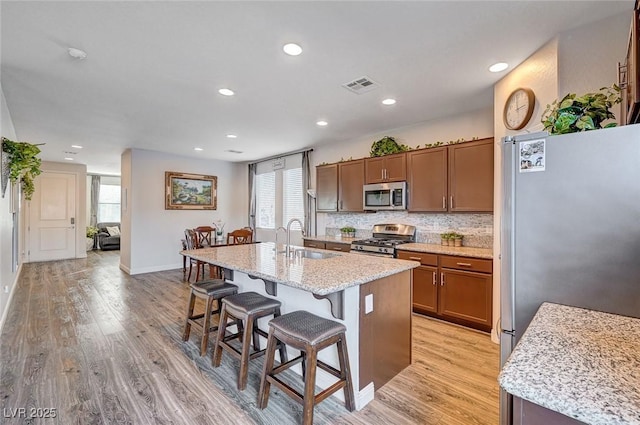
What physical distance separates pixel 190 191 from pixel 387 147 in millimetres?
4859

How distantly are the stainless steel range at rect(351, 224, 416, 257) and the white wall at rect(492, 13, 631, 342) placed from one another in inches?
76.8

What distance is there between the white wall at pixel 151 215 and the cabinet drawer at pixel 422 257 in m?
5.24

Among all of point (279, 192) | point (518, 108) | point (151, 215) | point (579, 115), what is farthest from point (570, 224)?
point (151, 215)

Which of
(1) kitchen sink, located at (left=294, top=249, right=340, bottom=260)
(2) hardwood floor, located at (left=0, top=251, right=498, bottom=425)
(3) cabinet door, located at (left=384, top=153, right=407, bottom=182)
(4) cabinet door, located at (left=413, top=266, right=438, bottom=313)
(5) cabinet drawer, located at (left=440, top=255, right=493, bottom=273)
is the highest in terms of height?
(3) cabinet door, located at (left=384, top=153, right=407, bottom=182)

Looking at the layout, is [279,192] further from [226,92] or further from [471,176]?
[471,176]

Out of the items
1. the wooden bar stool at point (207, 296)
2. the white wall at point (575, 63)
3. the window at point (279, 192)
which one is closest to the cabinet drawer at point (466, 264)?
the white wall at point (575, 63)

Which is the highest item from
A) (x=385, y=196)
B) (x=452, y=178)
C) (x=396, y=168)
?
(x=396, y=168)

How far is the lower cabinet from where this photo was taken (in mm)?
3106

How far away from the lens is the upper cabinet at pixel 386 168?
13.6 ft

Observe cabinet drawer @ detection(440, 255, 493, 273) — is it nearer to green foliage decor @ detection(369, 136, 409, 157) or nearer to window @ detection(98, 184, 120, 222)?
green foliage decor @ detection(369, 136, 409, 157)

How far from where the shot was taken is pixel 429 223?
13.7ft

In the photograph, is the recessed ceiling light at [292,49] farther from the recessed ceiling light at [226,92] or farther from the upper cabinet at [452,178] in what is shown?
the upper cabinet at [452,178]

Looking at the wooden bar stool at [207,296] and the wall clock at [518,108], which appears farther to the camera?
the wooden bar stool at [207,296]

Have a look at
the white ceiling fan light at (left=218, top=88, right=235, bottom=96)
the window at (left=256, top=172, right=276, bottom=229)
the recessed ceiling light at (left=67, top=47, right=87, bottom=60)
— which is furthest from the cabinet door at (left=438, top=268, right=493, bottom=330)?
the window at (left=256, top=172, right=276, bottom=229)
